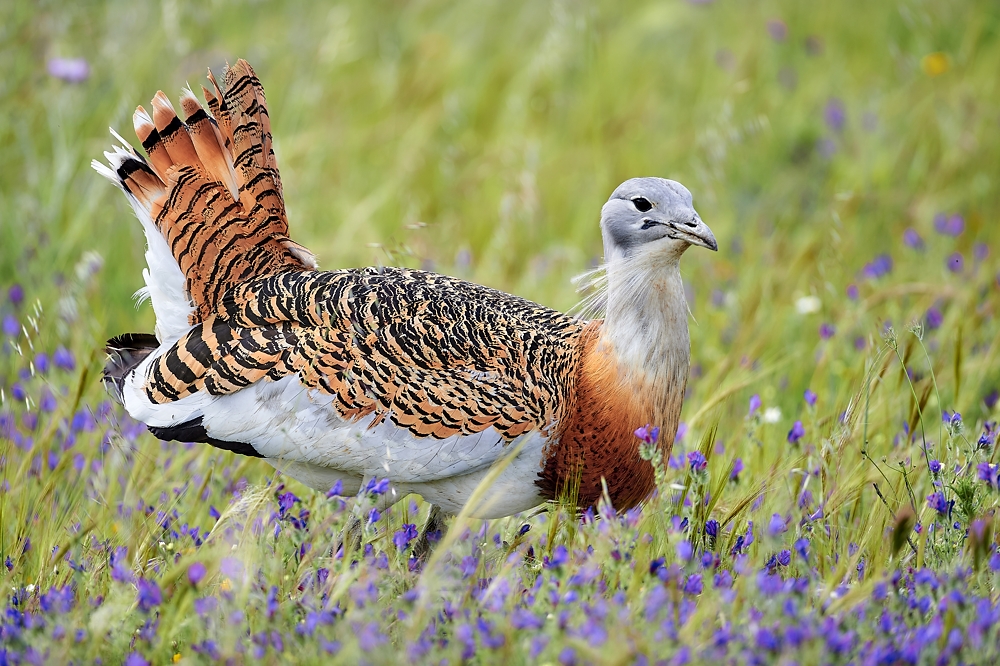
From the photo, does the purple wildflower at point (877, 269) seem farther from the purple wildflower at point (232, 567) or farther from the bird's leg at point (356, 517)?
the purple wildflower at point (232, 567)

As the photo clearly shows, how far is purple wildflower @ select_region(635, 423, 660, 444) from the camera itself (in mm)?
2988

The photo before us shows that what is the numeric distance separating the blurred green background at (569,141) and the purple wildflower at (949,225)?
12 centimetres

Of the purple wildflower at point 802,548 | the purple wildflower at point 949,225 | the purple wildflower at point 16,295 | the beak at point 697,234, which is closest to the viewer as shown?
the purple wildflower at point 802,548

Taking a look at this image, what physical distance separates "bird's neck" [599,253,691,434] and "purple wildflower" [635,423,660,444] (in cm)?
20

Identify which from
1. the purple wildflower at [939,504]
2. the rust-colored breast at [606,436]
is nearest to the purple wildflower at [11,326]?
the rust-colored breast at [606,436]

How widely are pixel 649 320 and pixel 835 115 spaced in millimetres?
4203

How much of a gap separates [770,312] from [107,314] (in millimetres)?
3276

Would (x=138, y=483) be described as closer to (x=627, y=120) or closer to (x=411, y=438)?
(x=411, y=438)

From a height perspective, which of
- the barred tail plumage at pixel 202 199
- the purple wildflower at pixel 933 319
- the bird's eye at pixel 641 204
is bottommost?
the purple wildflower at pixel 933 319

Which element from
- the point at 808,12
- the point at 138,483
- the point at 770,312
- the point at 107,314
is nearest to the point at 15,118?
the point at 107,314

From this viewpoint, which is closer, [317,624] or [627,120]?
[317,624]

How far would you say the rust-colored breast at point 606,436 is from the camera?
3359 mm

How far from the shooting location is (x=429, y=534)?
12.1 feet

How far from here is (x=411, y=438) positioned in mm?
3359
